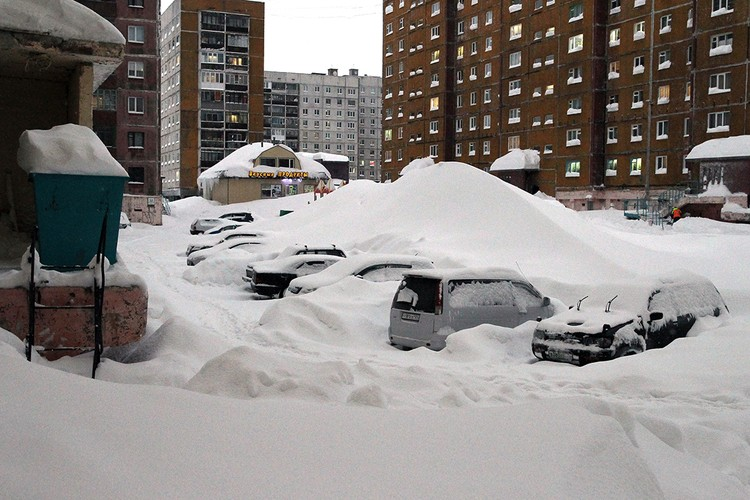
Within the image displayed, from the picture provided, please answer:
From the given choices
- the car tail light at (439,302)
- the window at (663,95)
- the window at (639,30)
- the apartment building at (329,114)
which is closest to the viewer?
the car tail light at (439,302)

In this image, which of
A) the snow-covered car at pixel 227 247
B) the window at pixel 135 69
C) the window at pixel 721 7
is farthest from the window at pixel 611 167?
the window at pixel 135 69

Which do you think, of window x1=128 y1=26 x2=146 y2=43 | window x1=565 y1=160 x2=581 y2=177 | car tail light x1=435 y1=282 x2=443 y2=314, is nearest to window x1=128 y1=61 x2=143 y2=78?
window x1=128 y1=26 x2=146 y2=43

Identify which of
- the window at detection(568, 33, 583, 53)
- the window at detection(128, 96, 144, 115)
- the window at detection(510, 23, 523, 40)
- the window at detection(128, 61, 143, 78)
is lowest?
the window at detection(128, 96, 144, 115)

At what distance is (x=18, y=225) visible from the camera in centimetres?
1204

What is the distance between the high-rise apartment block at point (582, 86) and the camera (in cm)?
4834

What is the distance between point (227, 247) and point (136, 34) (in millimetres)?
36701

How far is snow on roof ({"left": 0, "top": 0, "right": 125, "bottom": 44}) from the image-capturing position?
365 inches

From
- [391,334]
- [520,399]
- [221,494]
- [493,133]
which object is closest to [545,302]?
[391,334]

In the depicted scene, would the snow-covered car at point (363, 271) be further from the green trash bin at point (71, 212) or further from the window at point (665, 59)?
the window at point (665, 59)

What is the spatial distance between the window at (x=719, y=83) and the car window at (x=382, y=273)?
39.4 m

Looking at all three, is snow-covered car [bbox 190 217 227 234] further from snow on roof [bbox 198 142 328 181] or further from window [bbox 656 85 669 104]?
window [bbox 656 85 669 104]

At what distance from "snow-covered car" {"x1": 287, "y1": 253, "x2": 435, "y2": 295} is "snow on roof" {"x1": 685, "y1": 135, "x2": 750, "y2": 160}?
33.5 metres

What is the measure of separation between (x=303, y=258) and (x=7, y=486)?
16121mm

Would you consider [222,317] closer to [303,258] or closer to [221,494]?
[303,258]
